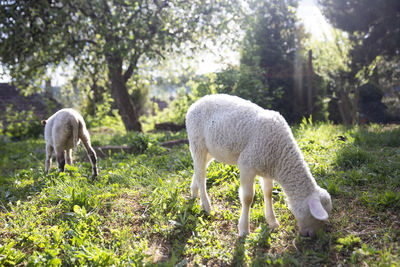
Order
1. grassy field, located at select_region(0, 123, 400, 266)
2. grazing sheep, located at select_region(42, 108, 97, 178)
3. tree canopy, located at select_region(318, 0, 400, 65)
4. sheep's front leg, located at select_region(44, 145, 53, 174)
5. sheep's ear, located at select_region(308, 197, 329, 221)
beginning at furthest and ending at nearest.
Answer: tree canopy, located at select_region(318, 0, 400, 65), sheep's front leg, located at select_region(44, 145, 53, 174), grazing sheep, located at select_region(42, 108, 97, 178), grassy field, located at select_region(0, 123, 400, 266), sheep's ear, located at select_region(308, 197, 329, 221)

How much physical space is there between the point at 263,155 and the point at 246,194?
48cm

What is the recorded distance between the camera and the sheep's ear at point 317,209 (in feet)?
7.59

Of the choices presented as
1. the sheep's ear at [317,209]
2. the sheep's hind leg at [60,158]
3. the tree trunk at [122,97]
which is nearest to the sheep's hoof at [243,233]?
the sheep's ear at [317,209]

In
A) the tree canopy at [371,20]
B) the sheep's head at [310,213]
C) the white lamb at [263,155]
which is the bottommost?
the sheep's head at [310,213]

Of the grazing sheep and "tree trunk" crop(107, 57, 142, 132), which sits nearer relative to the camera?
the grazing sheep

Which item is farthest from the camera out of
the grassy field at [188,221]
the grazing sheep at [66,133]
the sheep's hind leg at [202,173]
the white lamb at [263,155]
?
the grazing sheep at [66,133]

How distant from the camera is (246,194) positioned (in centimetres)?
286

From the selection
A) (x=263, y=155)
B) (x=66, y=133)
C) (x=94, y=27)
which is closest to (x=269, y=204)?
(x=263, y=155)

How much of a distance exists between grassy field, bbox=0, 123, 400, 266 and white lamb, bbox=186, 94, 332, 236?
0.25 m

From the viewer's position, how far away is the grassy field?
2.52 m

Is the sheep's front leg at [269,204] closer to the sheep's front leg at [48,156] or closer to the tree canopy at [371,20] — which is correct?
the sheep's front leg at [48,156]

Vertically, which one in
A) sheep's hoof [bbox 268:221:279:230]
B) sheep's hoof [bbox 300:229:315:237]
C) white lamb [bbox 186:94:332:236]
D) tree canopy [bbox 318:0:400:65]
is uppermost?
tree canopy [bbox 318:0:400:65]

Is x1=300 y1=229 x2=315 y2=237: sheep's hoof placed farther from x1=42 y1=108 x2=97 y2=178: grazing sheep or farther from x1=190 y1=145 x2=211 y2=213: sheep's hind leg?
x1=42 y1=108 x2=97 y2=178: grazing sheep

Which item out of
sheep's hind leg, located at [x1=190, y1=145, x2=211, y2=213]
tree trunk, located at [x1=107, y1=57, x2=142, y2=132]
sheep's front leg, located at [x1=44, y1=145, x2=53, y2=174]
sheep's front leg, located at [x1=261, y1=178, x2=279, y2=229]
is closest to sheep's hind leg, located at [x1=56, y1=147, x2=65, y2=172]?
sheep's front leg, located at [x1=44, y1=145, x2=53, y2=174]
